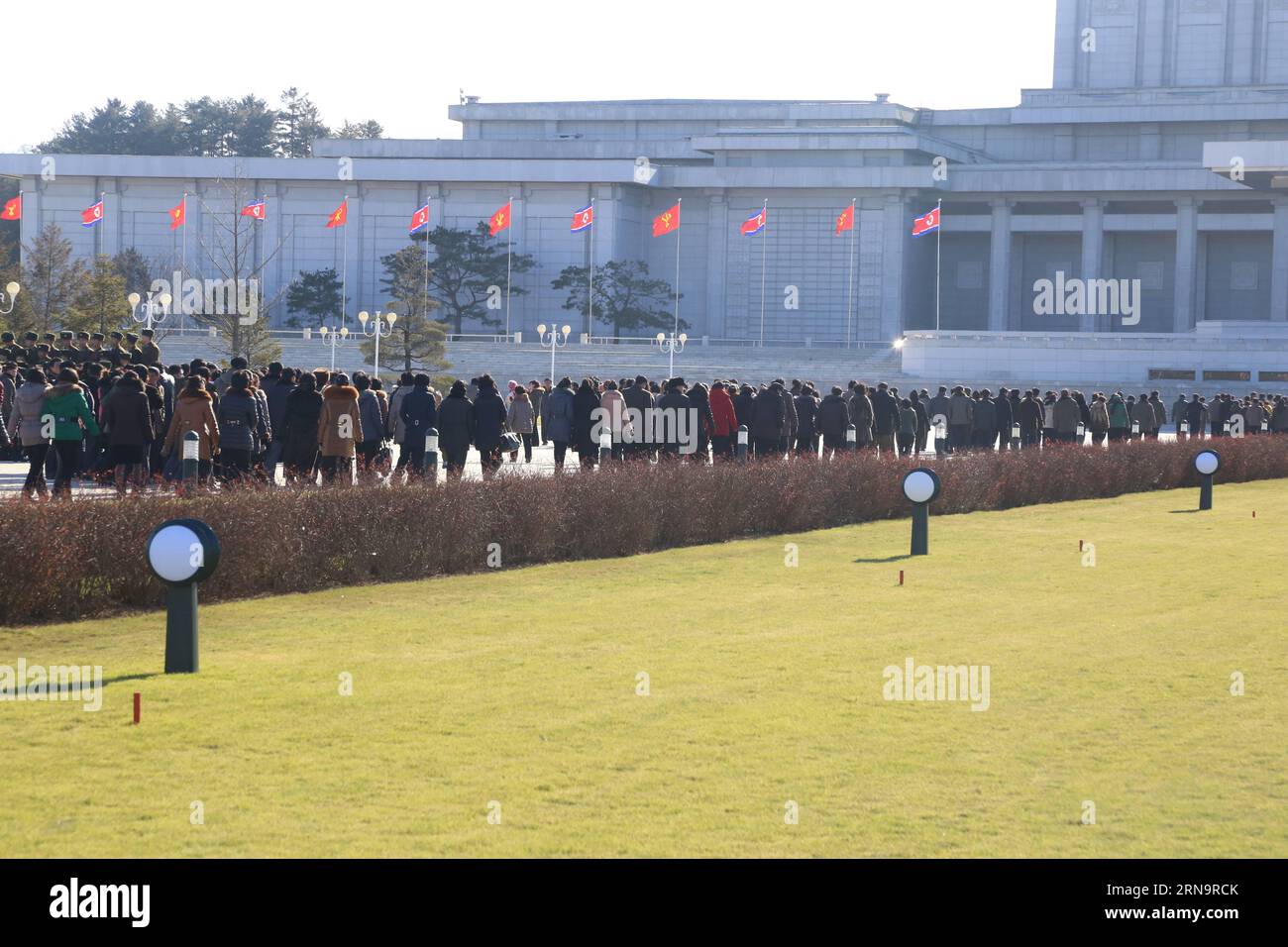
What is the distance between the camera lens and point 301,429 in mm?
17344

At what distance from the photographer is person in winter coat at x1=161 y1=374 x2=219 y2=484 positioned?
15969 mm

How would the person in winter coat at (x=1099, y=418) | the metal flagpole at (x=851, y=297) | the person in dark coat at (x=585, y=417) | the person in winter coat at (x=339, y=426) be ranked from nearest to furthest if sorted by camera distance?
the person in winter coat at (x=339, y=426), the person in dark coat at (x=585, y=417), the person in winter coat at (x=1099, y=418), the metal flagpole at (x=851, y=297)

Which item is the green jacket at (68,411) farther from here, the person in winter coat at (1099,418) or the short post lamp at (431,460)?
the person in winter coat at (1099,418)

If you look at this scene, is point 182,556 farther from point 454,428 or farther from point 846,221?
point 846,221

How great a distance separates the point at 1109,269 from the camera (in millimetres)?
79312

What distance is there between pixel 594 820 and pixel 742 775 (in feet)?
3.23

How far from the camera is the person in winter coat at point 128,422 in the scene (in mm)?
16328

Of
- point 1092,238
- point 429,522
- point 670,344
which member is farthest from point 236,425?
point 1092,238

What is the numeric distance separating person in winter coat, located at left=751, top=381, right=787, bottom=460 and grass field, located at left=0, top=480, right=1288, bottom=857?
8.89 m

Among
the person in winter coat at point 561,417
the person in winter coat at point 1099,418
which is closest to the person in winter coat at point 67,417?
the person in winter coat at point 561,417

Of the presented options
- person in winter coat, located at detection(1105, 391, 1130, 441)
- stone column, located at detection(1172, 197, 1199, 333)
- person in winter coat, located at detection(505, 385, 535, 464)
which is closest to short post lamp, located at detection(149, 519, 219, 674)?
person in winter coat, located at detection(505, 385, 535, 464)

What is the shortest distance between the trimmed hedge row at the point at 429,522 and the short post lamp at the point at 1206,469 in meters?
2.47
